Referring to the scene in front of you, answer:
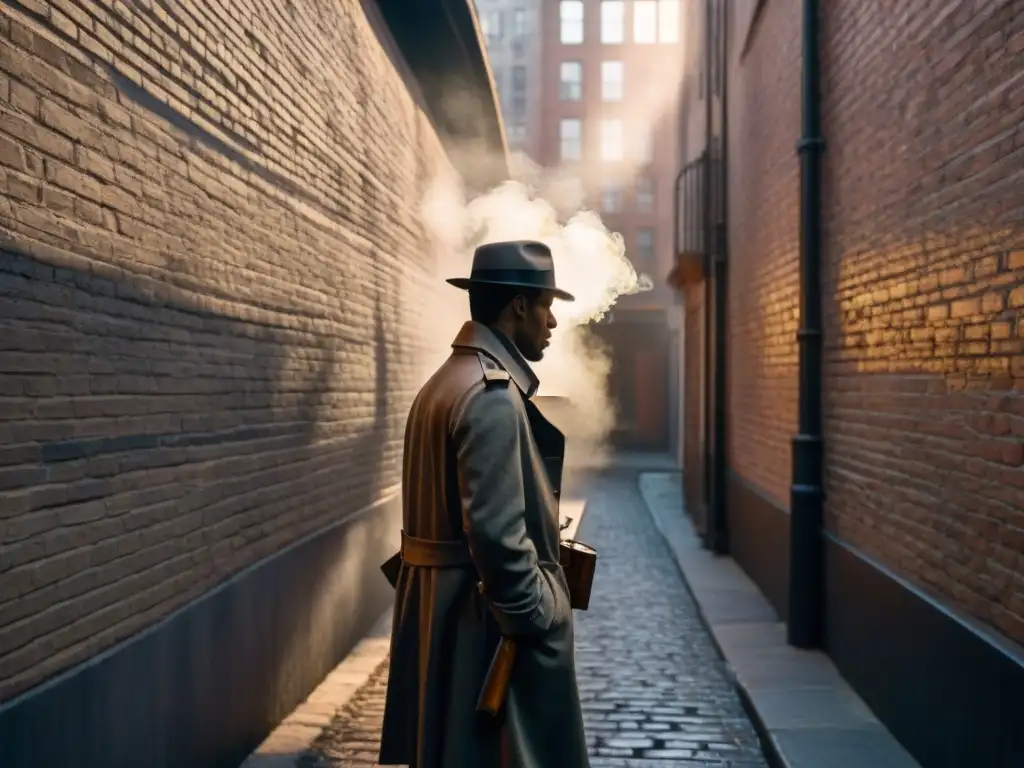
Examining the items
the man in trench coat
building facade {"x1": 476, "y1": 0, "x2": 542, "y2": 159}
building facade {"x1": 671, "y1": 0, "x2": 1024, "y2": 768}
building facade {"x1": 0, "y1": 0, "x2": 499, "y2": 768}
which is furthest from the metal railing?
building facade {"x1": 476, "y1": 0, "x2": 542, "y2": 159}

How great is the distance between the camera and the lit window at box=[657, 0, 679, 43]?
43.4 meters

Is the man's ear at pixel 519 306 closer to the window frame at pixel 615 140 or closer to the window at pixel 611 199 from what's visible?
the window at pixel 611 199

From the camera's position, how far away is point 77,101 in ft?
11.8

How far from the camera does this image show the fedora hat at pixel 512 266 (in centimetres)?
321

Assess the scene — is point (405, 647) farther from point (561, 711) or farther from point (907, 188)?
point (907, 188)

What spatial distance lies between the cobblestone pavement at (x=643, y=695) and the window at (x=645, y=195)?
32286 mm

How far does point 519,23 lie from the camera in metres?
45.5

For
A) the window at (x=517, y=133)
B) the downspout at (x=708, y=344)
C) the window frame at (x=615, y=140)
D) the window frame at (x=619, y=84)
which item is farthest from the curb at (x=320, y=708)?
the window frame at (x=619, y=84)

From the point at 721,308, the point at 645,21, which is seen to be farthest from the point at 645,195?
the point at 721,308

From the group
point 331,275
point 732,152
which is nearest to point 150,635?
point 331,275

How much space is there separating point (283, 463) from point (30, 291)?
2891mm

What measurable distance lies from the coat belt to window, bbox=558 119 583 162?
41349mm

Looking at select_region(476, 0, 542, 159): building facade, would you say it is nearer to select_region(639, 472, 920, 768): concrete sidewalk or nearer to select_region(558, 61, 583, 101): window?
select_region(558, 61, 583, 101): window

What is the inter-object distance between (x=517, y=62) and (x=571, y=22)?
131 inches
